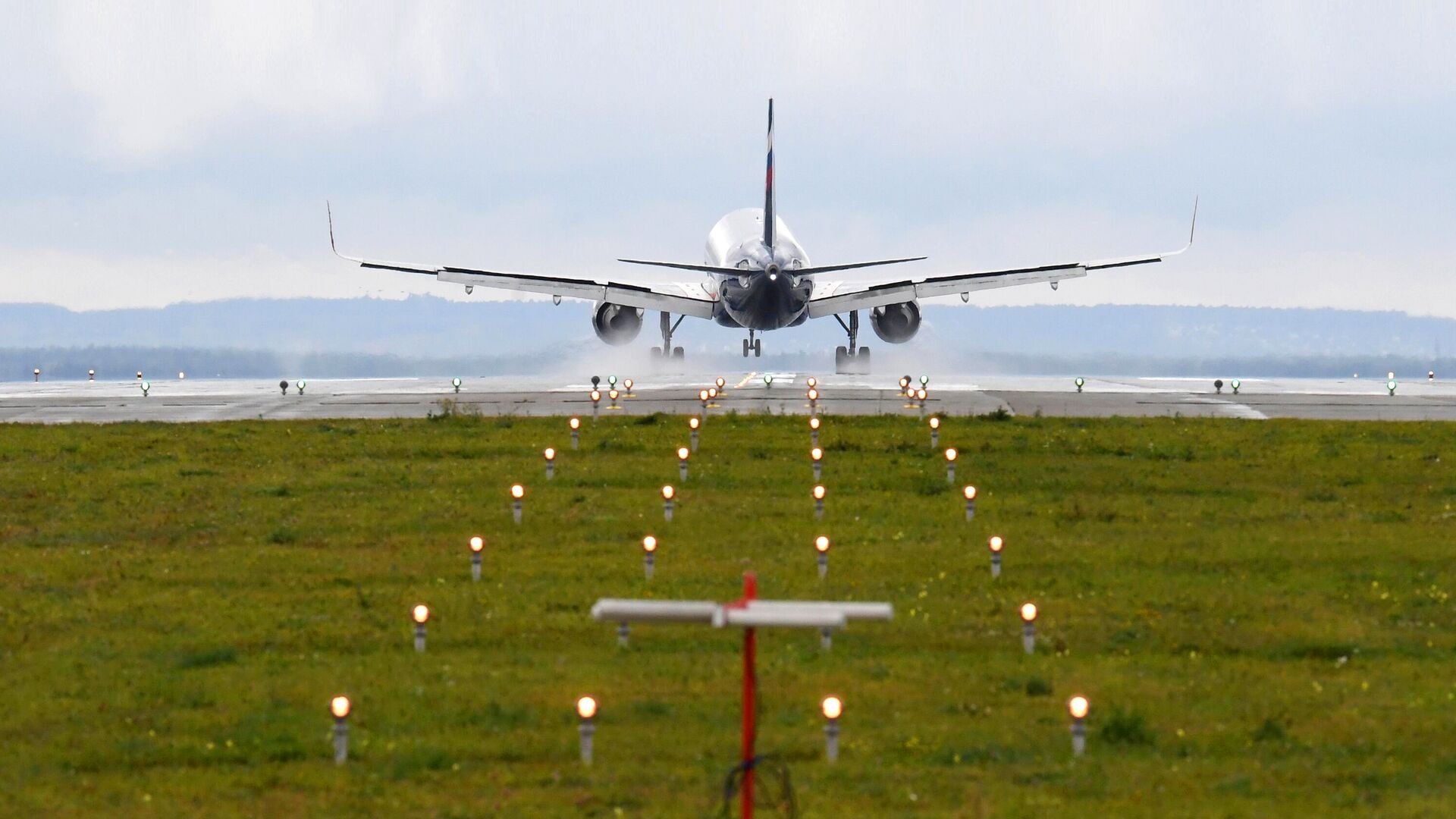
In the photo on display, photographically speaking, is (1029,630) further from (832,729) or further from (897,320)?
(897,320)

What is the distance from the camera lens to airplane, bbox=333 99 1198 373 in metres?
68.5

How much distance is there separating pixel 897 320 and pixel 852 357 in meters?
2.53

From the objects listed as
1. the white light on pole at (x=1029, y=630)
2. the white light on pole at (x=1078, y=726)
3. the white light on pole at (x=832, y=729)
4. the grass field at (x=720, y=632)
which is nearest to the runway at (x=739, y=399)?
the grass field at (x=720, y=632)

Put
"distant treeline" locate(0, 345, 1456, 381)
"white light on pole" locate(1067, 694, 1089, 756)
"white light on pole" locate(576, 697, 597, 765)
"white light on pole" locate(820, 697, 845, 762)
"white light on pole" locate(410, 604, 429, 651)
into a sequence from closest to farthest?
"white light on pole" locate(820, 697, 845, 762)
"white light on pole" locate(576, 697, 597, 765)
"white light on pole" locate(1067, 694, 1089, 756)
"white light on pole" locate(410, 604, 429, 651)
"distant treeline" locate(0, 345, 1456, 381)

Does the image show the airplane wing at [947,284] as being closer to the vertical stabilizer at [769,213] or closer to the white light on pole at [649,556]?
the vertical stabilizer at [769,213]

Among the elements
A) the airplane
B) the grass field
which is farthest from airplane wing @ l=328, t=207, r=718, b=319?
the grass field

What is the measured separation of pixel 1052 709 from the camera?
17.2 m

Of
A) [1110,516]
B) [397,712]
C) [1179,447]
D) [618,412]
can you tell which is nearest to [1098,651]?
[397,712]

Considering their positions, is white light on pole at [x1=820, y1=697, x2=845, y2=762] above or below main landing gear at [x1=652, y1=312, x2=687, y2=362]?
below

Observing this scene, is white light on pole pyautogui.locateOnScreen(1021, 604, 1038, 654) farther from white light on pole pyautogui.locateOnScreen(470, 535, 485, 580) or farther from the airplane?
the airplane

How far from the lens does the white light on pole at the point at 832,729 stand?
46.9ft

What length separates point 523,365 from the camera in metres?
105

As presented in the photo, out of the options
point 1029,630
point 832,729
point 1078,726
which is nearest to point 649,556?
point 1029,630

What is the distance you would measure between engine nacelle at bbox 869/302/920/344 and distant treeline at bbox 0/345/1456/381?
2.73 meters
